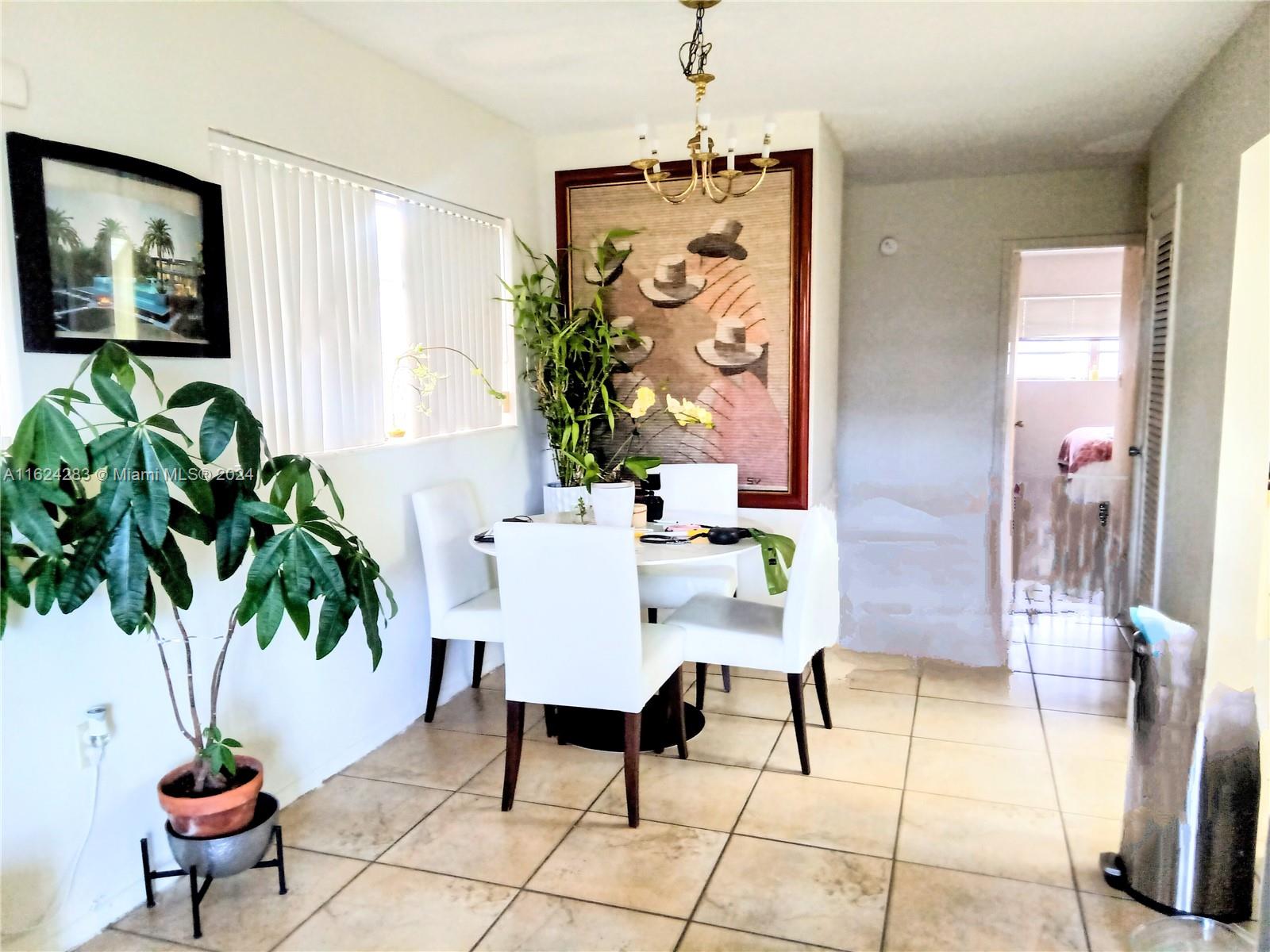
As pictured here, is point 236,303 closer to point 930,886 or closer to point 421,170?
point 421,170

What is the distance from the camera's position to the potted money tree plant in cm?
173

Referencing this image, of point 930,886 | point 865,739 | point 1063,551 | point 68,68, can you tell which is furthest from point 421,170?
point 1063,551

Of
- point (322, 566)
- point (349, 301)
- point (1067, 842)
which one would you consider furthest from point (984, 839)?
point (349, 301)

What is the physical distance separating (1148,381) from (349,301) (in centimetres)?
384

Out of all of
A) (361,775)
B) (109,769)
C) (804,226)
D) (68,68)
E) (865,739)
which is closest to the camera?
(68,68)

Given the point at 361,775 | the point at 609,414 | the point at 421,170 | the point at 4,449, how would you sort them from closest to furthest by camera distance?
1. the point at 4,449
2. the point at 361,775
3. the point at 421,170
4. the point at 609,414

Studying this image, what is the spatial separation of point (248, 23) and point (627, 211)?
193cm

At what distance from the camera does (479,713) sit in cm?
352

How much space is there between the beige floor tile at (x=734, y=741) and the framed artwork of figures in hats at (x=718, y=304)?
3.69 feet

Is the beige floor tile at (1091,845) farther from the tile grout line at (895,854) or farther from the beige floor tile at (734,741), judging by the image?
the beige floor tile at (734,741)

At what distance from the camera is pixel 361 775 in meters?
2.98

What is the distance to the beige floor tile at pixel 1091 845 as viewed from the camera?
229 centimetres

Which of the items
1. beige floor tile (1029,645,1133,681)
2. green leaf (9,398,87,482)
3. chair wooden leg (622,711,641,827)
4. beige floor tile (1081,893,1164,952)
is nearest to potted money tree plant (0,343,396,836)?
green leaf (9,398,87,482)

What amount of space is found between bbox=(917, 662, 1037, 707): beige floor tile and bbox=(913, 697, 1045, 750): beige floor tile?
0.18 feet
